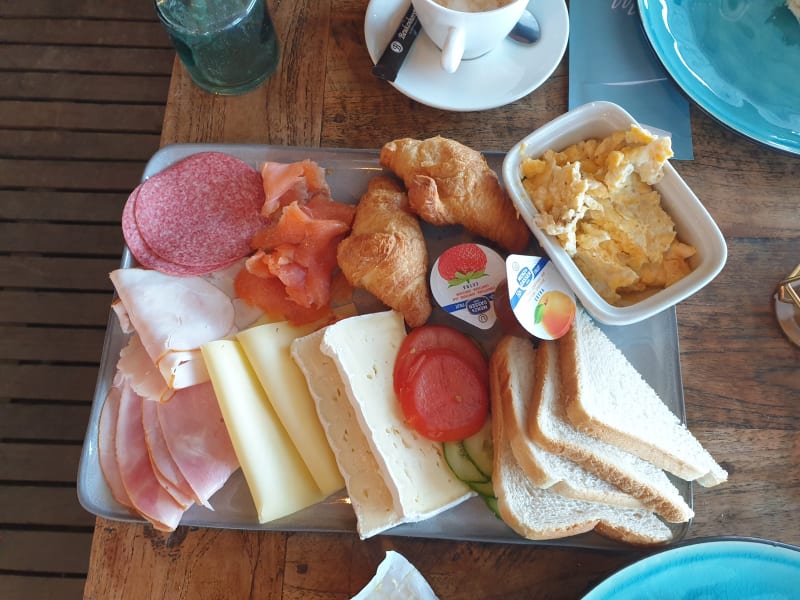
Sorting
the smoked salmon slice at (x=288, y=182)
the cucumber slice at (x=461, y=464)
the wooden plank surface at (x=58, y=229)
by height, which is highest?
the smoked salmon slice at (x=288, y=182)

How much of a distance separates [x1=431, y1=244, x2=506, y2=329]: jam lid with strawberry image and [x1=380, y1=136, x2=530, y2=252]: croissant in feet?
0.22

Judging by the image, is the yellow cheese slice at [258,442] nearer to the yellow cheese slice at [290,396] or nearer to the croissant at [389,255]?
the yellow cheese slice at [290,396]

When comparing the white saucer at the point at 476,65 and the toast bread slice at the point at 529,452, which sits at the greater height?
the white saucer at the point at 476,65

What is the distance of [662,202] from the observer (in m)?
1.38

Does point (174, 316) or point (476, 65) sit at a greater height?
point (476, 65)

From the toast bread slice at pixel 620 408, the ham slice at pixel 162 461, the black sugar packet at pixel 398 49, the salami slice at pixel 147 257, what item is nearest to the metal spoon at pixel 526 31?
the black sugar packet at pixel 398 49

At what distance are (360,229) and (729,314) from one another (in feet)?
3.20

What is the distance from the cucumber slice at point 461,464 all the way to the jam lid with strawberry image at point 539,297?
32 cm

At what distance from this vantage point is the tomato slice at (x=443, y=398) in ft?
4.38

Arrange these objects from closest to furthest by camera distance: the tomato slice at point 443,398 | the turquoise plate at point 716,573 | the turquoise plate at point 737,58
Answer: the turquoise plate at point 716,573
the tomato slice at point 443,398
the turquoise plate at point 737,58

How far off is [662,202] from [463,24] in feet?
2.02

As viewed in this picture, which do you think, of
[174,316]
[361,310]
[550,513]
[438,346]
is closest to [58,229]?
[174,316]

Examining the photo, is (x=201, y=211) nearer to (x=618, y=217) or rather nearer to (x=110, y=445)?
(x=110, y=445)

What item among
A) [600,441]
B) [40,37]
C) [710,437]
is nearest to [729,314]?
[710,437]
